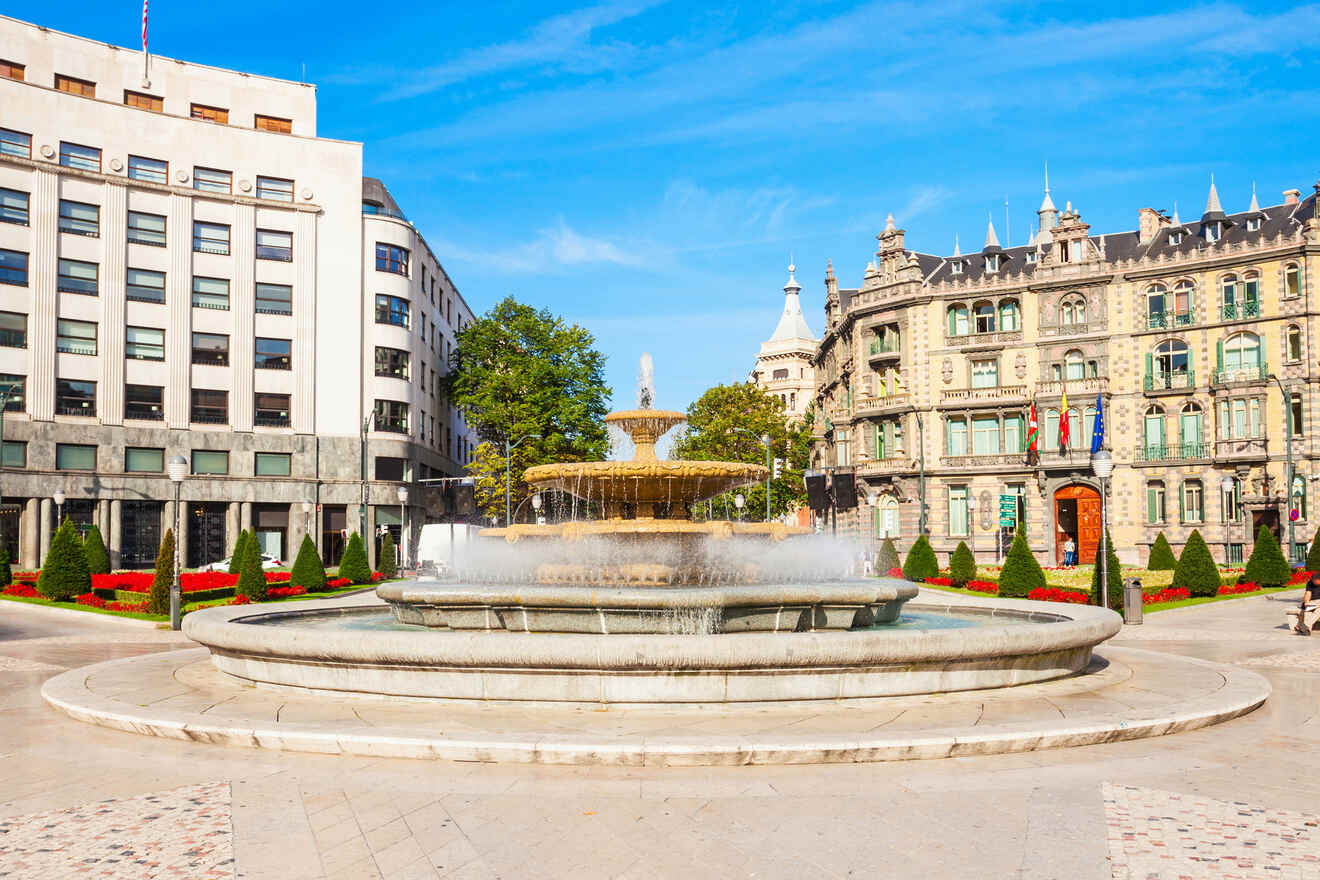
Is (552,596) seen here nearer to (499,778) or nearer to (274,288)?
(499,778)

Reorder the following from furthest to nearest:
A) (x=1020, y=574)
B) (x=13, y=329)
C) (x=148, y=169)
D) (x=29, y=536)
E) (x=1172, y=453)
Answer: (x=1172, y=453)
(x=148, y=169)
(x=13, y=329)
(x=29, y=536)
(x=1020, y=574)

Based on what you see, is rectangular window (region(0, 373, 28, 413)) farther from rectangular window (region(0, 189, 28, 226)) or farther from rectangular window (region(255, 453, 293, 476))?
rectangular window (region(255, 453, 293, 476))

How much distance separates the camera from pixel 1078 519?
57344 mm

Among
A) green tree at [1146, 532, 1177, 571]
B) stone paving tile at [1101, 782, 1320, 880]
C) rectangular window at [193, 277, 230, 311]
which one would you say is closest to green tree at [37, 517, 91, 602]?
rectangular window at [193, 277, 230, 311]

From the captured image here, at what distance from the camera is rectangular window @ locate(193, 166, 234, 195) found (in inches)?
2083

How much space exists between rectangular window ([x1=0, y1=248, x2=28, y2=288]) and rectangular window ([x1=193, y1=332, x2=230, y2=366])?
7822 mm

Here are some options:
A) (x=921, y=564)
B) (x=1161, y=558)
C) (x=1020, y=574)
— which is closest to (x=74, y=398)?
(x=921, y=564)

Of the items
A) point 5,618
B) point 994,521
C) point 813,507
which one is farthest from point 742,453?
point 5,618

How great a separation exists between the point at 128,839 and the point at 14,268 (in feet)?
167

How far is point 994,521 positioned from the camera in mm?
58531

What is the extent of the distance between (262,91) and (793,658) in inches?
2208

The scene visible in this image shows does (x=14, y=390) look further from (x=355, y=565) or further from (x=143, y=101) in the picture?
(x=355, y=565)

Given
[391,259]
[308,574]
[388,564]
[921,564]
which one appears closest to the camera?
[308,574]

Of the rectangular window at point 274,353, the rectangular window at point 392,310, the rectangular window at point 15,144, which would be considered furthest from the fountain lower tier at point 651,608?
the rectangular window at point 15,144
